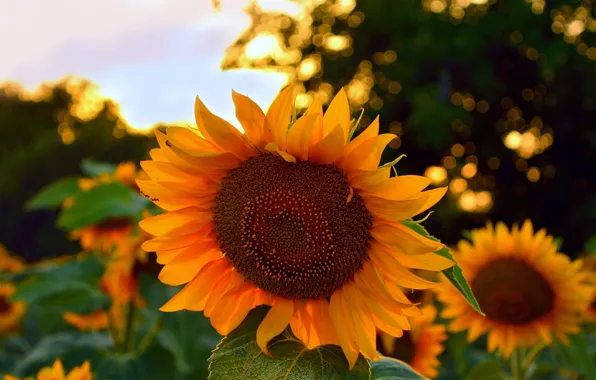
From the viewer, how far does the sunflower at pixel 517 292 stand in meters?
2.41

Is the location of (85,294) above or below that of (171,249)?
below

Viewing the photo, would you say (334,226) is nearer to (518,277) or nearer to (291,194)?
(291,194)

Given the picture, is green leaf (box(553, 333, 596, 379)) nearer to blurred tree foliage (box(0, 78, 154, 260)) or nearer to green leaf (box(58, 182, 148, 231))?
green leaf (box(58, 182, 148, 231))

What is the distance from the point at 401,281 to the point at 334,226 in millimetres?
140

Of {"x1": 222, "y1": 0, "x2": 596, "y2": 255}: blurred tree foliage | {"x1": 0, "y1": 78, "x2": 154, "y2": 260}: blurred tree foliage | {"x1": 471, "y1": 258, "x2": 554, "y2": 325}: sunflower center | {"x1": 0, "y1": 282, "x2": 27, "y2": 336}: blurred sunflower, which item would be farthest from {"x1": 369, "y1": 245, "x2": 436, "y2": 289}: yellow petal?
{"x1": 0, "y1": 78, "x2": 154, "y2": 260}: blurred tree foliage

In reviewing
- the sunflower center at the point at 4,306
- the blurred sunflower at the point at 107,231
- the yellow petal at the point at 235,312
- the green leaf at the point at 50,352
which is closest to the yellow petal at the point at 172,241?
the yellow petal at the point at 235,312

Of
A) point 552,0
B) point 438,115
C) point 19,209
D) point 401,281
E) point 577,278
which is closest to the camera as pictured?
point 401,281

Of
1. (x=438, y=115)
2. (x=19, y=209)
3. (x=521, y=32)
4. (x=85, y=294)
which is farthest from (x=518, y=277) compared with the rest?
(x=19, y=209)

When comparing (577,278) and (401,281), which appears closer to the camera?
(401,281)

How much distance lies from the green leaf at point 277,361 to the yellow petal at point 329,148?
0.29m

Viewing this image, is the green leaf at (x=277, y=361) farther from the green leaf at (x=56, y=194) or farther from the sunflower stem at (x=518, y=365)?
the green leaf at (x=56, y=194)

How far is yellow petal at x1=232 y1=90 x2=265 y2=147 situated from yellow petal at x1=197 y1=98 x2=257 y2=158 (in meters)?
0.02

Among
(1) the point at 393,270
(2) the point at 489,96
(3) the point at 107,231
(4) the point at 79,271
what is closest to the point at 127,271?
(4) the point at 79,271

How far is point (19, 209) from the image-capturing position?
19.6m
